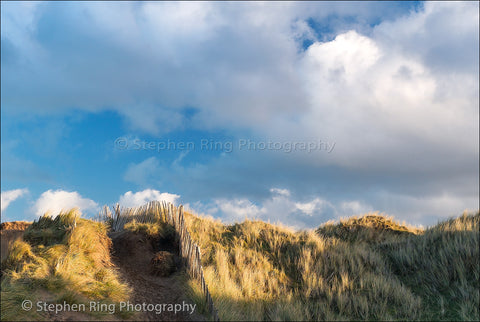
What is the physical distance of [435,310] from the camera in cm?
905

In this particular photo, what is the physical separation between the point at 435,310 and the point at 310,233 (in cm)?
557

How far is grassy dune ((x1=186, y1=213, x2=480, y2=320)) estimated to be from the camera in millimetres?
8977

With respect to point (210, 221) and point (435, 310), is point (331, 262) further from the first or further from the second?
point (210, 221)

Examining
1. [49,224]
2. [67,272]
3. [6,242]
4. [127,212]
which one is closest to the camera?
[67,272]

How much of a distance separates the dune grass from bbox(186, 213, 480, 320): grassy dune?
2.58 meters

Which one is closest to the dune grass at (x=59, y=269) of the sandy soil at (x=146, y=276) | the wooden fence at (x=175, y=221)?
the sandy soil at (x=146, y=276)

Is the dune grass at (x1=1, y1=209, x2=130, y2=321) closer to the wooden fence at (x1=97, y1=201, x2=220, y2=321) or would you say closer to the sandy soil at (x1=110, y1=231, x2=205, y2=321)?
the sandy soil at (x1=110, y1=231, x2=205, y2=321)

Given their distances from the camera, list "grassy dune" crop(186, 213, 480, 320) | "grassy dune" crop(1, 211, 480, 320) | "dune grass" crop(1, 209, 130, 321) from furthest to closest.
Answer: "grassy dune" crop(186, 213, 480, 320)
"grassy dune" crop(1, 211, 480, 320)
"dune grass" crop(1, 209, 130, 321)

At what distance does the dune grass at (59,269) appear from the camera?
6.89 metres

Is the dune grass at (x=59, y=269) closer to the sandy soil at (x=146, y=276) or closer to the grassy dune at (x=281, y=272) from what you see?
the grassy dune at (x=281, y=272)

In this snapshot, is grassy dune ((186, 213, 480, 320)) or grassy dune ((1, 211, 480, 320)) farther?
grassy dune ((186, 213, 480, 320))

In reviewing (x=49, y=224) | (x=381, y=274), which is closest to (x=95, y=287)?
(x=49, y=224)

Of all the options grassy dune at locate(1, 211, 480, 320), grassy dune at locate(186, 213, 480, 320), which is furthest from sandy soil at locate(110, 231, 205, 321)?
grassy dune at locate(186, 213, 480, 320)

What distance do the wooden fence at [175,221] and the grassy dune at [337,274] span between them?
1.62ft
